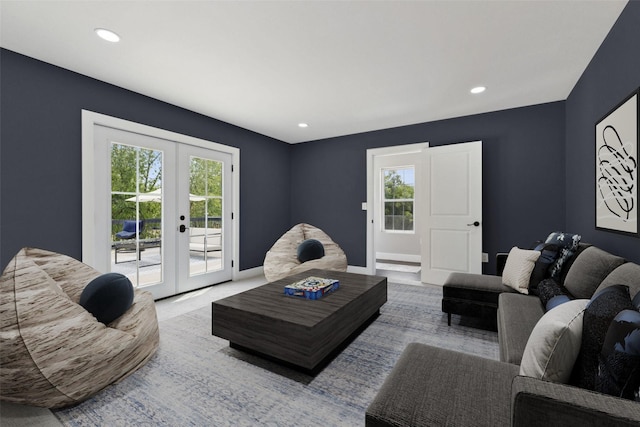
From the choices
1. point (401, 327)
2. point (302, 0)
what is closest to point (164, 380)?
point (401, 327)

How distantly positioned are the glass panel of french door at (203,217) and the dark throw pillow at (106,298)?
170cm

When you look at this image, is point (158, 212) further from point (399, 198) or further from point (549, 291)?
point (399, 198)

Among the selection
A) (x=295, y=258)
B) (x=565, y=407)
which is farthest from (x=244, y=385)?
(x=295, y=258)

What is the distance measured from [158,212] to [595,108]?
15.2 feet

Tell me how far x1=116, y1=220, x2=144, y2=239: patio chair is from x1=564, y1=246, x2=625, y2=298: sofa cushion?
13.4 ft

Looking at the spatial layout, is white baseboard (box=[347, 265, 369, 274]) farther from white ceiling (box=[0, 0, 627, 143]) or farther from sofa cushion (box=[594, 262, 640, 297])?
sofa cushion (box=[594, 262, 640, 297])

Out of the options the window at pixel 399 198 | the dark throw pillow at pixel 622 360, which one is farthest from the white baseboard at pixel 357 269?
the dark throw pillow at pixel 622 360

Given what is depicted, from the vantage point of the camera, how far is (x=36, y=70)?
2537mm

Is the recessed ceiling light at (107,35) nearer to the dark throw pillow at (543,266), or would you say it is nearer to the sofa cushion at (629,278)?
the sofa cushion at (629,278)

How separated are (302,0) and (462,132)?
3.17 m

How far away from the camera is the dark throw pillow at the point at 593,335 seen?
0.93 metres

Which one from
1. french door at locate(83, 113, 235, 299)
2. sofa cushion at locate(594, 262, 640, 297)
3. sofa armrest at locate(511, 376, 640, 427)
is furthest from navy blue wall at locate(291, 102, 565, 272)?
sofa armrest at locate(511, 376, 640, 427)

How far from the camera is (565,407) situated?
0.76 meters

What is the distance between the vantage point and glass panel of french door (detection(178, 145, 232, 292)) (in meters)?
3.80
